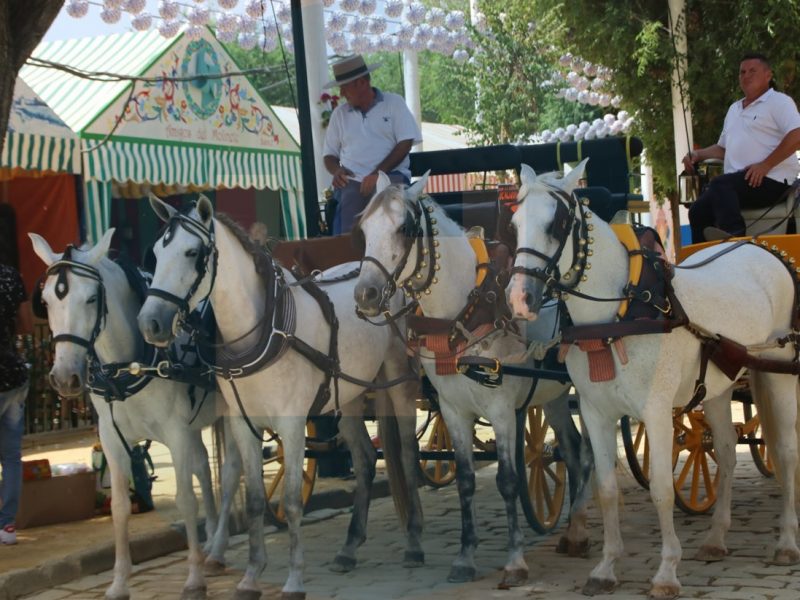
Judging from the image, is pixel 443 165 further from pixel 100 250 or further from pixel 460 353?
pixel 100 250

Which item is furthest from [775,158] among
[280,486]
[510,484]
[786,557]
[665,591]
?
[280,486]

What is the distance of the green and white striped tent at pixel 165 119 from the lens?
41.7 ft

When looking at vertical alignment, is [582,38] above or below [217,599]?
above

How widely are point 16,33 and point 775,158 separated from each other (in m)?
4.64

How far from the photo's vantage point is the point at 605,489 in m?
5.82

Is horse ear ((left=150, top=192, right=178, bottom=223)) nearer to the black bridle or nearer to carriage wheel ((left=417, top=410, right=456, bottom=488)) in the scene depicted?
the black bridle

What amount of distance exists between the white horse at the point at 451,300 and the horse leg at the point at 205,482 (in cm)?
136

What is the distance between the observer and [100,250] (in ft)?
19.6

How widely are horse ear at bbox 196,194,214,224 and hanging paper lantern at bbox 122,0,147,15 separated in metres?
8.50

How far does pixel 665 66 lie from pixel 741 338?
23.8 feet

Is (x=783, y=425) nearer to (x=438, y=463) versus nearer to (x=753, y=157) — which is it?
(x=753, y=157)

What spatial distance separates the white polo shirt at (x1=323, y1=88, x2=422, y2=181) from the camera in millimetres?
7465

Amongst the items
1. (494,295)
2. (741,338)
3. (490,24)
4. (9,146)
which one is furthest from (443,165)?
(490,24)

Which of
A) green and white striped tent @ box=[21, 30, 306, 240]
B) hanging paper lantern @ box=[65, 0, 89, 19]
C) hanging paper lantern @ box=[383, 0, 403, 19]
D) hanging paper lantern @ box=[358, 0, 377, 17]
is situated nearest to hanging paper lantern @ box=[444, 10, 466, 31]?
hanging paper lantern @ box=[383, 0, 403, 19]
